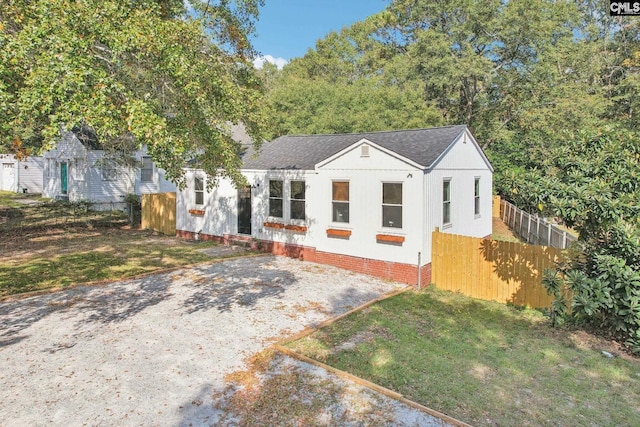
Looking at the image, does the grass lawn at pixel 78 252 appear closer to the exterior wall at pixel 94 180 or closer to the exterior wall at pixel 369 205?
the exterior wall at pixel 94 180

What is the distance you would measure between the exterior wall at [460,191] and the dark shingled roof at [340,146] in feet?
1.37

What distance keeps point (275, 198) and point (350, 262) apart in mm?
3984

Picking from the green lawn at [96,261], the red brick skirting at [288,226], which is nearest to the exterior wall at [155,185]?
the green lawn at [96,261]

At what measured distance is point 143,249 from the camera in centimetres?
1585

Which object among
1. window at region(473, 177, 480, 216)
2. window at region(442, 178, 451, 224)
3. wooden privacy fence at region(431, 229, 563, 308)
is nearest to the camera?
wooden privacy fence at region(431, 229, 563, 308)

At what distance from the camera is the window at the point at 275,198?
15.2m

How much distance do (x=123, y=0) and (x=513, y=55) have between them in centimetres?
3014

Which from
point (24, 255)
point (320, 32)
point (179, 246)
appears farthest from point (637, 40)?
point (24, 255)

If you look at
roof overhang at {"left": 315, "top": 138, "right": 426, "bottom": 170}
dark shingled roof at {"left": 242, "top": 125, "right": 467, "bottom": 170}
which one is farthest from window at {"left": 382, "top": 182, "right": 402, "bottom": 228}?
dark shingled roof at {"left": 242, "top": 125, "right": 467, "bottom": 170}

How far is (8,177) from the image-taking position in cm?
3462

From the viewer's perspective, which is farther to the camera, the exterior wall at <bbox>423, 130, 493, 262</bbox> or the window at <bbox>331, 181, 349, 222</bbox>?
the window at <bbox>331, 181, 349, 222</bbox>

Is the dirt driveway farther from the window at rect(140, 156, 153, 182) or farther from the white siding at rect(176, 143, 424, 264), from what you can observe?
the window at rect(140, 156, 153, 182)

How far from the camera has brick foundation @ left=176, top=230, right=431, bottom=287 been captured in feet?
39.0

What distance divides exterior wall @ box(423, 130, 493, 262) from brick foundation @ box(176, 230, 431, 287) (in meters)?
0.67
